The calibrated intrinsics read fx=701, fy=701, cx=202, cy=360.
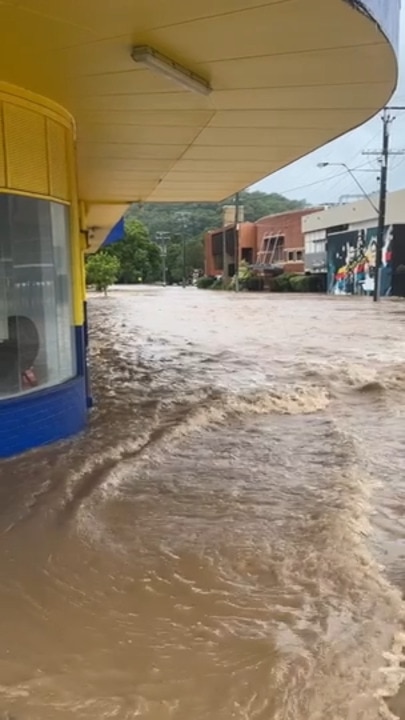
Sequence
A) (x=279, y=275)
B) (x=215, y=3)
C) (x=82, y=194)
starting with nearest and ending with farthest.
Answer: (x=215, y=3) < (x=82, y=194) < (x=279, y=275)

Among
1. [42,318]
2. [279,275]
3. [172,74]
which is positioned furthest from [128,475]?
[279,275]

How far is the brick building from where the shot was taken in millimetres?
59500

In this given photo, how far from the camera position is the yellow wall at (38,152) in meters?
6.67

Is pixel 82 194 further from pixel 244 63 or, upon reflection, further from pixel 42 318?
pixel 244 63

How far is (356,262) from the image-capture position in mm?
44438

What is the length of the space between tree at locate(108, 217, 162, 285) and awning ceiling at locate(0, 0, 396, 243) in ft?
Result: 175

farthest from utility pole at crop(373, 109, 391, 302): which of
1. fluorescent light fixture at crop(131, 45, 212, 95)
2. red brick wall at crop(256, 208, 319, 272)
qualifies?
fluorescent light fixture at crop(131, 45, 212, 95)

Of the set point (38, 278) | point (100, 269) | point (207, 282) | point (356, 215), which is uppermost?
point (356, 215)

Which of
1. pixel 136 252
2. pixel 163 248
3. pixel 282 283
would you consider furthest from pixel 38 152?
pixel 163 248

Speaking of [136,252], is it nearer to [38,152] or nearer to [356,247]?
[356,247]

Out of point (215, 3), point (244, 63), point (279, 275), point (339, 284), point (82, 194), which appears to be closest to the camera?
point (215, 3)

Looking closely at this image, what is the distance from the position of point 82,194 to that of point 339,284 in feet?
109

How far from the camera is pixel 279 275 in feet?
185

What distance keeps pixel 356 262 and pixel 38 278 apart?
1541 inches
